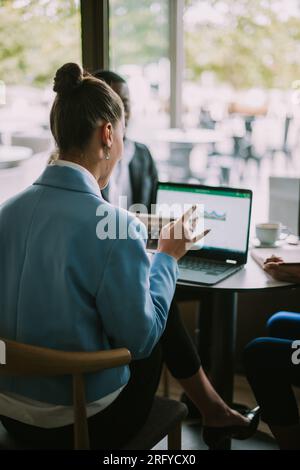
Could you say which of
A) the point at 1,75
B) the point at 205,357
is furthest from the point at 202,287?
the point at 1,75

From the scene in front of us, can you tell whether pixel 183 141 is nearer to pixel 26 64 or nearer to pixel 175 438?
pixel 26 64

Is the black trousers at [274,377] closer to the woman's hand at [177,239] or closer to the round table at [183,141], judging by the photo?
the woman's hand at [177,239]

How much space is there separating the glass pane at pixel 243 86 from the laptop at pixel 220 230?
16.1 ft

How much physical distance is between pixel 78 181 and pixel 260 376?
76cm

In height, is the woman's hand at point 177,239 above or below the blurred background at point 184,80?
below

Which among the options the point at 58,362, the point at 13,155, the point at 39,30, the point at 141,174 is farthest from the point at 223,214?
the point at 39,30

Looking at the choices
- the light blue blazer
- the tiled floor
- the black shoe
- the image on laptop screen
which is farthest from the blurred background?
the tiled floor

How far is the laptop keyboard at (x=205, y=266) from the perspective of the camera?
1825mm

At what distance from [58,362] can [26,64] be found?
336 centimetres

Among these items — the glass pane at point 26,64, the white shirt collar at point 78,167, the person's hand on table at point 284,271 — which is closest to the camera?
the white shirt collar at point 78,167

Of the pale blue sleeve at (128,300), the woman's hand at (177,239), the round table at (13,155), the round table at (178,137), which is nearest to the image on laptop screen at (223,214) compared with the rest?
the woman's hand at (177,239)

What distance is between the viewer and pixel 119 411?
1.30 m

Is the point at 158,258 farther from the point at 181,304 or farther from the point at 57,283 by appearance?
the point at 181,304

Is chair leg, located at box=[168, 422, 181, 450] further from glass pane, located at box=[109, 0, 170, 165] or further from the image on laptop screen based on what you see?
glass pane, located at box=[109, 0, 170, 165]
